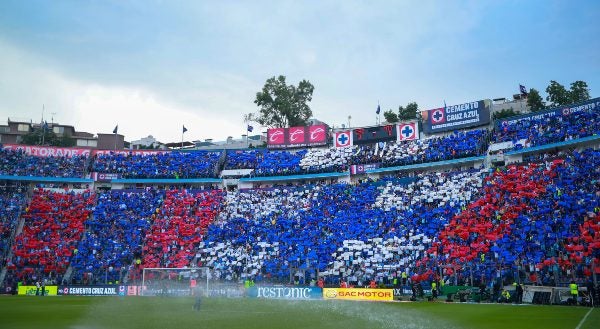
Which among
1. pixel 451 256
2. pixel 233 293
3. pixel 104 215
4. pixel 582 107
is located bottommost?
pixel 233 293

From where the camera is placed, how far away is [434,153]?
189 ft

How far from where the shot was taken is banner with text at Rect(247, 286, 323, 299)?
4206cm

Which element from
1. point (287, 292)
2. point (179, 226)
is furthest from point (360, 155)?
point (287, 292)

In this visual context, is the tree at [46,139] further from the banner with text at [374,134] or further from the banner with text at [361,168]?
the banner with text at [361,168]

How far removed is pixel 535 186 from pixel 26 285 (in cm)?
4889

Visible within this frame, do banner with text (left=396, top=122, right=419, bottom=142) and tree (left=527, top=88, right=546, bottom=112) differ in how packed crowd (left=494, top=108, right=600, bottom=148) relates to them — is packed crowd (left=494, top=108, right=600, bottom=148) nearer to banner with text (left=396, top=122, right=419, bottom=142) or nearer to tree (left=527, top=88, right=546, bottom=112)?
banner with text (left=396, top=122, right=419, bottom=142)

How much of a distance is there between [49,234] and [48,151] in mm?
15620

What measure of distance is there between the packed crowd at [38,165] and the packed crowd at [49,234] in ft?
10.3

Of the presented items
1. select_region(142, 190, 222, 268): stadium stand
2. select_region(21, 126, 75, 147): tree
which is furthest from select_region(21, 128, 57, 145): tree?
select_region(142, 190, 222, 268): stadium stand

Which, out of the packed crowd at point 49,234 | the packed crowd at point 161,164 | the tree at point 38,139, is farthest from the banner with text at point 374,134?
the tree at point 38,139

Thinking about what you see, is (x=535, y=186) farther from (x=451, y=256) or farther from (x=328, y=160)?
(x=328, y=160)

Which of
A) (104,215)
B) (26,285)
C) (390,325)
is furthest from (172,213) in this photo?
(390,325)

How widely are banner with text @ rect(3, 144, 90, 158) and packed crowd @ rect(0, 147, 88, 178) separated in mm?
537

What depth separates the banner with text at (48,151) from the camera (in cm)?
6581
